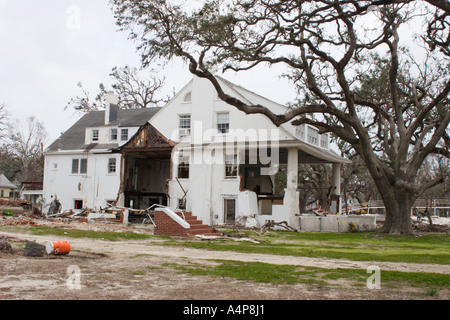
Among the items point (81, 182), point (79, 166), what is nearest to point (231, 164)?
point (81, 182)

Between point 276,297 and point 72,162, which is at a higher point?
point 72,162

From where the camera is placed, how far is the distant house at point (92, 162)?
38.0 meters

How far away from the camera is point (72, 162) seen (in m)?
40.0

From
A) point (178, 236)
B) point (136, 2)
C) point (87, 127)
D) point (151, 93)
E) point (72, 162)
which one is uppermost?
point (151, 93)

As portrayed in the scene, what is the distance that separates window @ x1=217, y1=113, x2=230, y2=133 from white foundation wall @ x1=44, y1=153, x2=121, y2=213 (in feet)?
33.0

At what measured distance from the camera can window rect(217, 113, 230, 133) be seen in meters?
32.5

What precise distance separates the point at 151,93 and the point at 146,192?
18.0m

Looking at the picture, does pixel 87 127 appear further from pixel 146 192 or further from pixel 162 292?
pixel 162 292

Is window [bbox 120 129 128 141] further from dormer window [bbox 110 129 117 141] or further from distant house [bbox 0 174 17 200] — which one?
distant house [bbox 0 174 17 200]

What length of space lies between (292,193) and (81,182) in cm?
1929

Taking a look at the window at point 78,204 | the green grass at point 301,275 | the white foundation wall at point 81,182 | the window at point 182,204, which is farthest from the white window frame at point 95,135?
the green grass at point 301,275

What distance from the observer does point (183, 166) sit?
3369 cm

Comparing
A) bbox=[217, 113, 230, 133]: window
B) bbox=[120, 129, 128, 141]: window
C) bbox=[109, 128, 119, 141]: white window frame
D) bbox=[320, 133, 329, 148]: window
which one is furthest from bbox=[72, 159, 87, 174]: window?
bbox=[320, 133, 329, 148]: window
